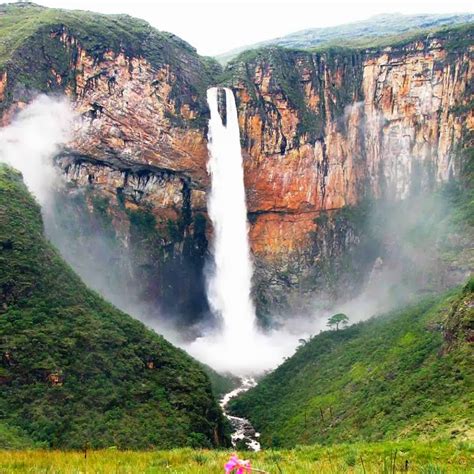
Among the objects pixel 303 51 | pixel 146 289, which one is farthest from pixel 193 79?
pixel 146 289

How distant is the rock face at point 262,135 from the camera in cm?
4119

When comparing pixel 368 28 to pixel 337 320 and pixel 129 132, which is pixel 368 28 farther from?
pixel 337 320

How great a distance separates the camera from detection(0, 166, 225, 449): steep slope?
18891 mm

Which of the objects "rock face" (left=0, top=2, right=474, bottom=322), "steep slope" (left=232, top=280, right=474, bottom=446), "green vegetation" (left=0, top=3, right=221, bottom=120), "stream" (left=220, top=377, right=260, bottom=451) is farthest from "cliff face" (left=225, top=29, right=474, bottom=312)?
"stream" (left=220, top=377, right=260, bottom=451)

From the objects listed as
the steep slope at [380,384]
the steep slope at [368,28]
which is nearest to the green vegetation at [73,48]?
the steep slope at [380,384]

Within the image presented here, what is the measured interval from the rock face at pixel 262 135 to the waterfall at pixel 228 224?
1.02 metres

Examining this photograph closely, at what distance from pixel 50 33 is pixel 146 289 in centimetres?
2159

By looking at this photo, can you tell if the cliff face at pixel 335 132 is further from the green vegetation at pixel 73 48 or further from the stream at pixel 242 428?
the stream at pixel 242 428

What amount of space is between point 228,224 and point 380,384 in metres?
25.3

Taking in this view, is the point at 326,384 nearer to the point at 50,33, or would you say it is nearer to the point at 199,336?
the point at 199,336

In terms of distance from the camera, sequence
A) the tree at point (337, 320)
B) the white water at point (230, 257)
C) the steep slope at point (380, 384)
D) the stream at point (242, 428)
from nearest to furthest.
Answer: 1. the steep slope at point (380, 384)
2. the stream at point (242, 428)
3. the tree at point (337, 320)
4. the white water at point (230, 257)

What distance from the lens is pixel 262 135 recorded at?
48625 millimetres

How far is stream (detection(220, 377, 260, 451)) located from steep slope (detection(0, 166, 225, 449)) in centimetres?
284

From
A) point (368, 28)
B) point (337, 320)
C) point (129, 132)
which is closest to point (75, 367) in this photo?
point (129, 132)
